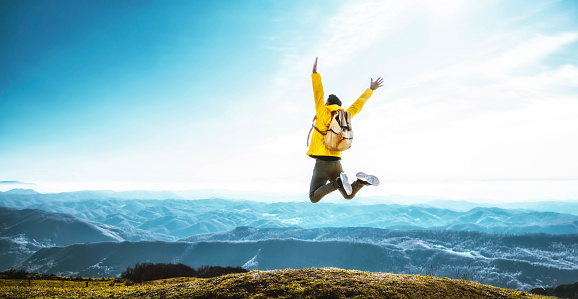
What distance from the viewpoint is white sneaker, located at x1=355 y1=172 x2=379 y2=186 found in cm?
746

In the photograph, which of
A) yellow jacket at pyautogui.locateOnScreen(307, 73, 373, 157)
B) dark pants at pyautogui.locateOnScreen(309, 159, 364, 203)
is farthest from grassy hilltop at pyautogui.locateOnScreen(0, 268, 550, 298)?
yellow jacket at pyautogui.locateOnScreen(307, 73, 373, 157)

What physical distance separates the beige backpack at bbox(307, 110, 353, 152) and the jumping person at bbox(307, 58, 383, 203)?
154mm

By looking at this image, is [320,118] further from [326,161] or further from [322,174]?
[322,174]

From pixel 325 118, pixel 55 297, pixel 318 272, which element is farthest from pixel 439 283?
pixel 55 297

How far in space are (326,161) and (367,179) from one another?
3.95ft

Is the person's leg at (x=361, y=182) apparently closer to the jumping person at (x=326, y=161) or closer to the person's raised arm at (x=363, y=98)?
the jumping person at (x=326, y=161)

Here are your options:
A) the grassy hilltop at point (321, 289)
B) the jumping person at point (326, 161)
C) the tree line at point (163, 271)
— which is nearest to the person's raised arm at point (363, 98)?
the jumping person at point (326, 161)

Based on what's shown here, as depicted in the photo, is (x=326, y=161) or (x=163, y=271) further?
(x=163, y=271)

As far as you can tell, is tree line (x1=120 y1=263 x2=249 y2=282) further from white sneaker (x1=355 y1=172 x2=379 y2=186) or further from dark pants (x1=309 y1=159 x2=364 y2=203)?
white sneaker (x1=355 y1=172 x2=379 y2=186)

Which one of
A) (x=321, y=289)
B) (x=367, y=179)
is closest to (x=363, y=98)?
(x=367, y=179)

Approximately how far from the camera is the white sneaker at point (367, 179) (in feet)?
24.5

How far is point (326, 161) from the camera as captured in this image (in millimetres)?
8086

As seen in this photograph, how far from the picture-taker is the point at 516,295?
12.4 meters

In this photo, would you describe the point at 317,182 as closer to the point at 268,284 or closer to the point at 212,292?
the point at 268,284
